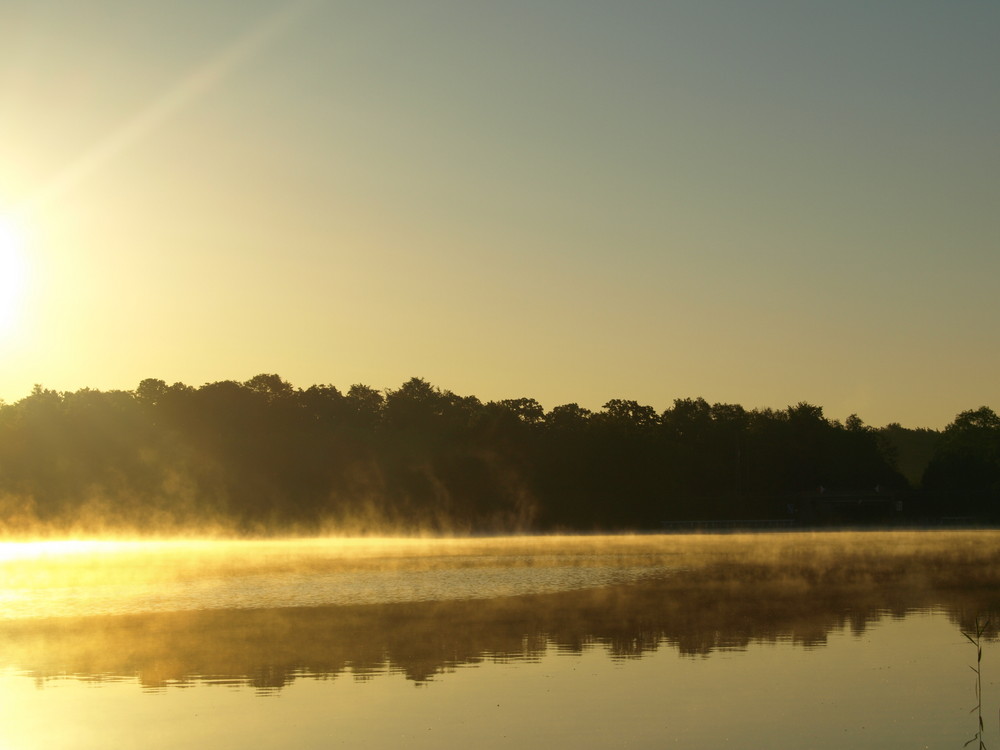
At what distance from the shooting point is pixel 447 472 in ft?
400

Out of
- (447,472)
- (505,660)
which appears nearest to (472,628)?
(505,660)

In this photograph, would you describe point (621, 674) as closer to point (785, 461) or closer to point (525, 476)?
point (525, 476)

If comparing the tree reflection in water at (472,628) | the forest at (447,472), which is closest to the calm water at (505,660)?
the tree reflection in water at (472,628)

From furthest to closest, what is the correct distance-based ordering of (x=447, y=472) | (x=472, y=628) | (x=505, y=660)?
(x=447, y=472) → (x=472, y=628) → (x=505, y=660)

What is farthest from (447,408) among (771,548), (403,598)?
(403,598)

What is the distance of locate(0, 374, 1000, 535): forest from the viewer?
119 m

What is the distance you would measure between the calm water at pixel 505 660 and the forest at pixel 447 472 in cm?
7431

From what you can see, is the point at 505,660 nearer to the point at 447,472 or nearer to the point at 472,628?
the point at 472,628

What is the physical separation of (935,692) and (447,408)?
157 meters

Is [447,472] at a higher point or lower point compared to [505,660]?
higher

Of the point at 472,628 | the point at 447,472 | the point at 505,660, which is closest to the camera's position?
the point at 505,660

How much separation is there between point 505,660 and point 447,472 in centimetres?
9949

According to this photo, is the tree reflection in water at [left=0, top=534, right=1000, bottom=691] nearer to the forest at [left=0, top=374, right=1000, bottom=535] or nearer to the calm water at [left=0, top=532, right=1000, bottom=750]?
the calm water at [left=0, top=532, right=1000, bottom=750]

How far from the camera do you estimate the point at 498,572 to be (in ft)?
155
